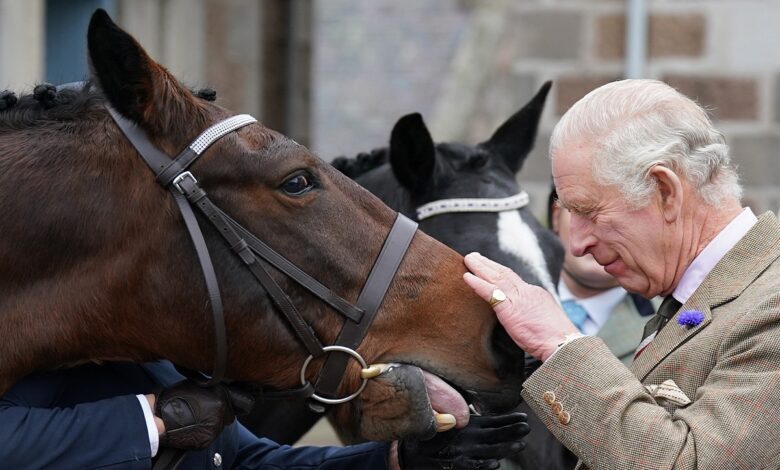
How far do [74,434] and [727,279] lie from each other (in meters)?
1.36

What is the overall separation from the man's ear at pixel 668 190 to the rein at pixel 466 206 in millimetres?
1204

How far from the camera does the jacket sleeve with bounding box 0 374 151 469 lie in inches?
92.6

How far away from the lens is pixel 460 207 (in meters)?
3.73

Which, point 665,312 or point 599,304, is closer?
point 665,312

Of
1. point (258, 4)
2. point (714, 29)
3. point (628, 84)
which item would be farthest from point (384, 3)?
point (628, 84)

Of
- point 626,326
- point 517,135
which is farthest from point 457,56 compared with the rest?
point 626,326

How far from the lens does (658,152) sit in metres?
2.49

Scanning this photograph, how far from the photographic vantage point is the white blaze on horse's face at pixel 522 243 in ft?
11.6

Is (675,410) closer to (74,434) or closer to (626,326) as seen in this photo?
(74,434)

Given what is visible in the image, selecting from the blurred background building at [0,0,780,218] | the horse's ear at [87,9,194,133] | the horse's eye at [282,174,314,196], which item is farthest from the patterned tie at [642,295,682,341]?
the blurred background building at [0,0,780,218]

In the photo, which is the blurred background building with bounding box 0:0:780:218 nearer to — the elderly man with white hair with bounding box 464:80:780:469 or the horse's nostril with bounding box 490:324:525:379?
the horse's nostril with bounding box 490:324:525:379

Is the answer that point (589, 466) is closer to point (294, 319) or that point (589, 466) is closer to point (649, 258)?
point (649, 258)

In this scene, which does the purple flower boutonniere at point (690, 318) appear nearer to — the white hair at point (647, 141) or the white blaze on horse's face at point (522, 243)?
the white hair at point (647, 141)

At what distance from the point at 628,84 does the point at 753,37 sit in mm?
4199
